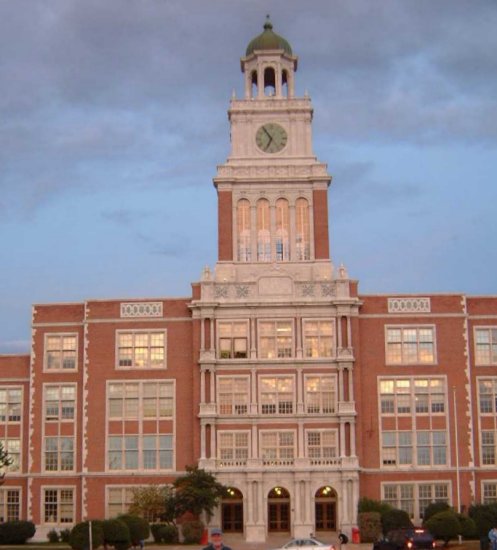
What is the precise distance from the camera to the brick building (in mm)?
74188

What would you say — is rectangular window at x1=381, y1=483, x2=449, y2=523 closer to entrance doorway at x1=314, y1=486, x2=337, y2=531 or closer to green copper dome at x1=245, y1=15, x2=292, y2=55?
entrance doorway at x1=314, y1=486, x2=337, y2=531

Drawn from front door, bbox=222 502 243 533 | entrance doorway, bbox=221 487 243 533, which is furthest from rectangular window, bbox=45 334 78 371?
front door, bbox=222 502 243 533

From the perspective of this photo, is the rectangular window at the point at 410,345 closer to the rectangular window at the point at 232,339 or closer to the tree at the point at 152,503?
the rectangular window at the point at 232,339

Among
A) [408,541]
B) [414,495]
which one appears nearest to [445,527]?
[408,541]

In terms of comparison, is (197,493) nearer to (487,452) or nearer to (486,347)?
(487,452)

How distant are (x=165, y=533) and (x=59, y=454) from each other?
36.4 ft

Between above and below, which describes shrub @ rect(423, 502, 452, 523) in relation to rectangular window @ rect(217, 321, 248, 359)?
below

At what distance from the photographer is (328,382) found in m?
75.3

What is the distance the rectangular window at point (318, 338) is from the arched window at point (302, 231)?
19.0 feet

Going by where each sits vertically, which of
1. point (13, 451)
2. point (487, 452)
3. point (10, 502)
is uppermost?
point (13, 451)

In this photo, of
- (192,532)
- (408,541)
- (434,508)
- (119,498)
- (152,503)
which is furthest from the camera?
(119,498)

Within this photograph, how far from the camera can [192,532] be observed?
6938cm

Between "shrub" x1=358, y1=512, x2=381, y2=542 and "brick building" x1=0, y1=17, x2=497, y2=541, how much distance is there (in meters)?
2.99

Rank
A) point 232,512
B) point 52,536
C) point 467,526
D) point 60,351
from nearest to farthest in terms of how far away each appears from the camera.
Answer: point 467,526, point 52,536, point 232,512, point 60,351
